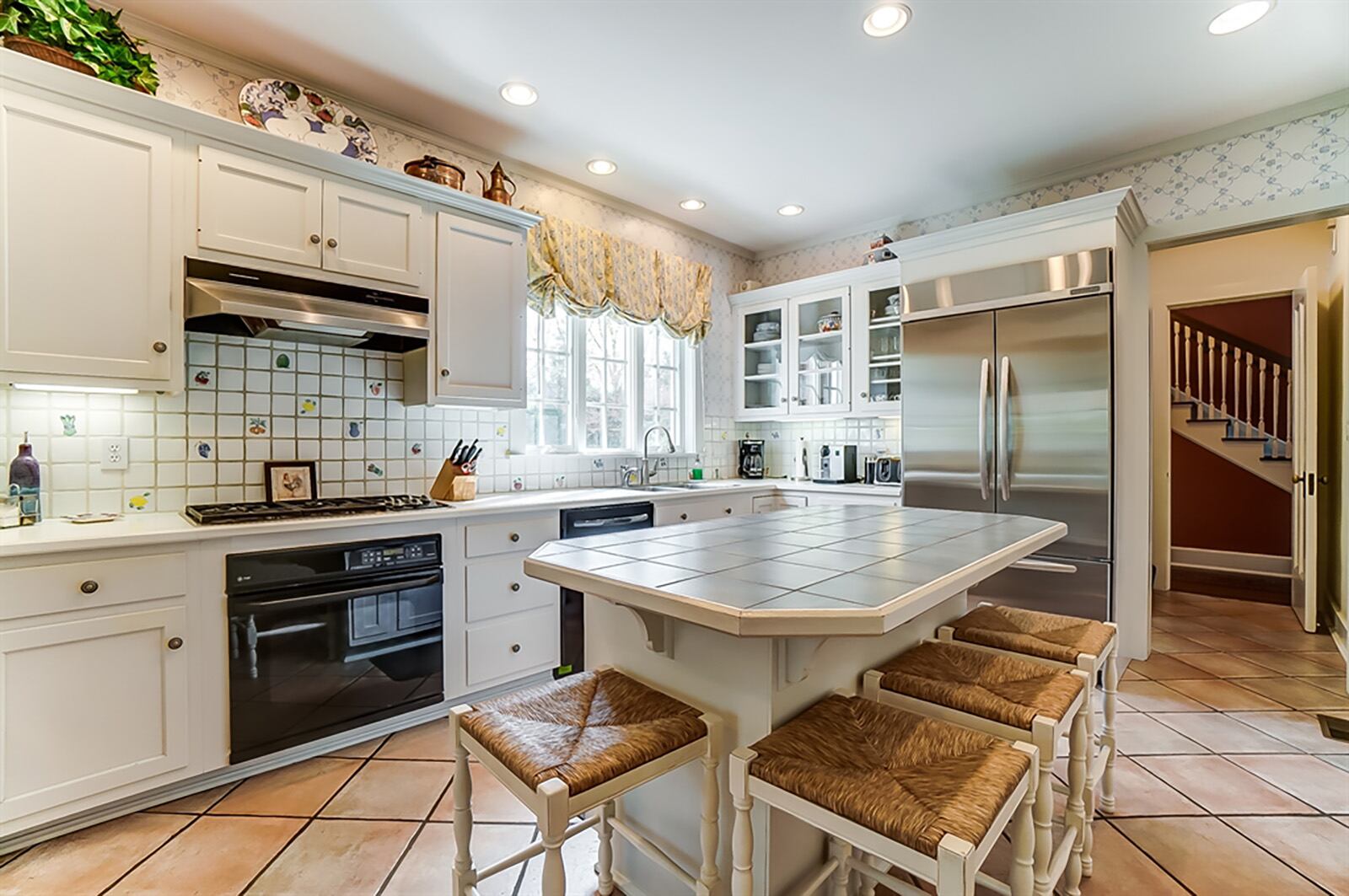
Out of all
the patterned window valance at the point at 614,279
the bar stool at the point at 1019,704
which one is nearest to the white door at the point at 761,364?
the patterned window valance at the point at 614,279

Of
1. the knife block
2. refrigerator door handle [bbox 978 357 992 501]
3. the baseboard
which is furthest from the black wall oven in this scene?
the baseboard

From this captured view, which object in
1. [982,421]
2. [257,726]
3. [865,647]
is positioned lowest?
[257,726]

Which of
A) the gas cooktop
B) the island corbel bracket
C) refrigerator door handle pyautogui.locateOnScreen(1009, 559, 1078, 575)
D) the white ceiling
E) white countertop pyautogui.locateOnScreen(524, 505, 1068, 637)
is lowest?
refrigerator door handle pyautogui.locateOnScreen(1009, 559, 1078, 575)

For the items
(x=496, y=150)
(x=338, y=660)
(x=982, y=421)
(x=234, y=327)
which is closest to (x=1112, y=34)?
(x=982, y=421)

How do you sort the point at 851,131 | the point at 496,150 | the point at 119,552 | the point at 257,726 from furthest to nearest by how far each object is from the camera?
the point at 496,150
the point at 851,131
the point at 257,726
the point at 119,552

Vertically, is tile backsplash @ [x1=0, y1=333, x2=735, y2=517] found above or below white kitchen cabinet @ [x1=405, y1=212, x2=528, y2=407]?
below

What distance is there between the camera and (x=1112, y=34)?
2221 mm

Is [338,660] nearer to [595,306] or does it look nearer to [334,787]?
[334,787]

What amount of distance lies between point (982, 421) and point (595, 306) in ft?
7.42

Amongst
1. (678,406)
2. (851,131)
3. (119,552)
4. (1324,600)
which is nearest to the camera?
(119,552)

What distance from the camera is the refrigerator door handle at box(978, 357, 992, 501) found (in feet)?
10.1

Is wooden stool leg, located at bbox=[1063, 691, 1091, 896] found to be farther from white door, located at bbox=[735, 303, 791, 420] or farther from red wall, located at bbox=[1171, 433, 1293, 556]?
red wall, located at bbox=[1171, 433, 1293, 556]

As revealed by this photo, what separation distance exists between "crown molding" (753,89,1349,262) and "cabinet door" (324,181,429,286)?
299 centimetres

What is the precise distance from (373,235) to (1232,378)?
7.16 meters
